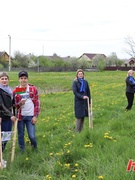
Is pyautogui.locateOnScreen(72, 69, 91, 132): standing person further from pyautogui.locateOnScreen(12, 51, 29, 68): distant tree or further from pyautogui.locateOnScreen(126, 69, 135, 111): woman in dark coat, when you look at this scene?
pyautogui.locateOnScreen(12, 51, 29, 68): distant tree

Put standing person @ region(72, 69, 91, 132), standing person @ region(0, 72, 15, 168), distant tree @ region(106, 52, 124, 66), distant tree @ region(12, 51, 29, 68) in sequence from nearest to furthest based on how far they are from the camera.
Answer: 1. standing person @ region(0, 72, 15, 168)
2. standing person @ region(72, 69, 91, 132)
3. distant tree @ region(12, 51, 29, 68)
4. distant tree @ region(106, 52, 124, 66)

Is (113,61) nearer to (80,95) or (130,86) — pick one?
(130,86)

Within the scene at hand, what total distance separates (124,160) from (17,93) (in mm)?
2551

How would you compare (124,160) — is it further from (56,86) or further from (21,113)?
(56,86)

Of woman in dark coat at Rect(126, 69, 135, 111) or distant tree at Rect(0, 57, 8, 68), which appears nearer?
woman in dark coat at Rect(126, 69, 135, 111)

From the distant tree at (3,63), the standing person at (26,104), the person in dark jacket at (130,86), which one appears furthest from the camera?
the distant tree at (3,63)

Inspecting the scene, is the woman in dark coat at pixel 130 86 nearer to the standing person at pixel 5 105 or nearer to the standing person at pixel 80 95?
the standing person at pixel 80 95

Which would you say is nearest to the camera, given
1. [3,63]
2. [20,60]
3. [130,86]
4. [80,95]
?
[80,95]

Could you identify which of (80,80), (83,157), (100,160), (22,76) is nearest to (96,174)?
(100,160)

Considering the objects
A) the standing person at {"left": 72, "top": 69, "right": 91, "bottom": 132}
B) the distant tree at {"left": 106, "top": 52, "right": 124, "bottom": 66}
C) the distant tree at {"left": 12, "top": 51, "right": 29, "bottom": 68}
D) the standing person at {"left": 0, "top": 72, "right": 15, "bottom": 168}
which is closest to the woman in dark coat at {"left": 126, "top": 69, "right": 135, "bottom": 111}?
the standing person at {"left": 72, "top": 69, "right": 91, "bottom": 132}

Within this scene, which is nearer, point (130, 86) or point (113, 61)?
point (130, 86)

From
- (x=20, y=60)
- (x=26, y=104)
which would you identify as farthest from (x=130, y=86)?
(x=20, y=60)

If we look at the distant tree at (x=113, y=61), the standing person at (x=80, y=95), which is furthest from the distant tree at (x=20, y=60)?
the standing person at (x=80, y=95)

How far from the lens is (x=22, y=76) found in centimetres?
605
